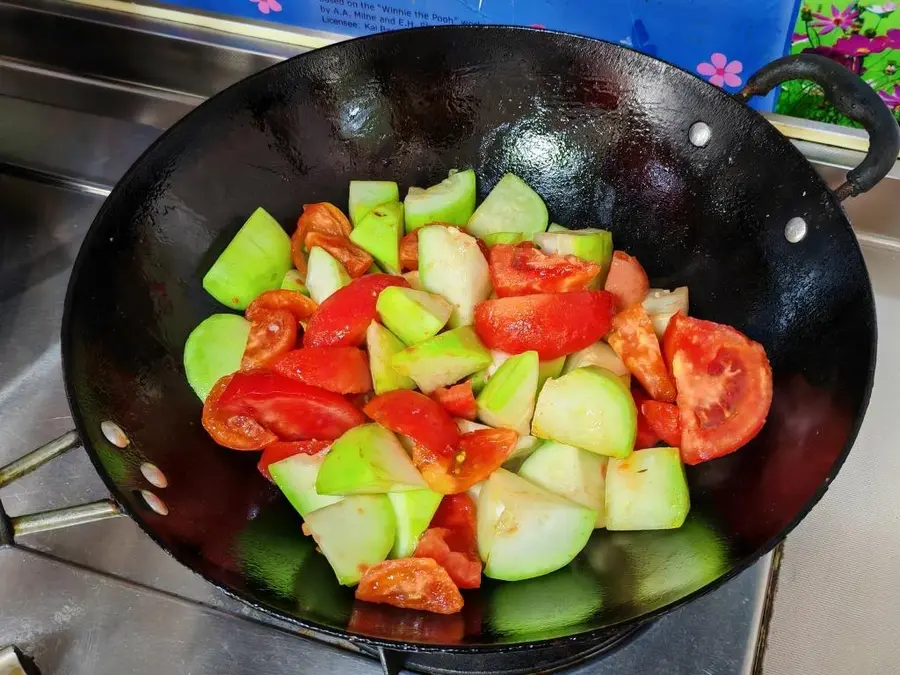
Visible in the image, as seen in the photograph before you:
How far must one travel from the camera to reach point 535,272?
118cm

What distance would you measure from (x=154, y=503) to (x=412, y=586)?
355 mm

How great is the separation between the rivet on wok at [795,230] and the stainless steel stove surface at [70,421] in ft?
1.22

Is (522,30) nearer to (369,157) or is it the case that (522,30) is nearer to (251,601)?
(369,157)

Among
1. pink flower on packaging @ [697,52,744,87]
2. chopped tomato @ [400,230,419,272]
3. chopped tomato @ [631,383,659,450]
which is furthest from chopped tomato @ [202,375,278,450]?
pink flower on packaging @ [697,52,744,87]

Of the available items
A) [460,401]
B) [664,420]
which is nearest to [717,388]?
[664,420]

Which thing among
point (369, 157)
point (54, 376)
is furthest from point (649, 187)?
point (54, 376)

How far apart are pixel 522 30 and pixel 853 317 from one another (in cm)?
70

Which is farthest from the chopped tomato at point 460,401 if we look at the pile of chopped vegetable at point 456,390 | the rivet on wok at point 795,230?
the rivet on wok at point 795,230

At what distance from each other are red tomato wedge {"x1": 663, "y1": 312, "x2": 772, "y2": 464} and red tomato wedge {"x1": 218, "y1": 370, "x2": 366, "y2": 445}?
489 millimetres

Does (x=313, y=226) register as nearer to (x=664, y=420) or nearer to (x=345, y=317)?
(x=345, y=317)

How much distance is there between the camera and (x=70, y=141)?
1.80m

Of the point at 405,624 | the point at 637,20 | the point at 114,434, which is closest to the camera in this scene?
the point at 405,624

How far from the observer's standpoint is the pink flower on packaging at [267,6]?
61.5 inches

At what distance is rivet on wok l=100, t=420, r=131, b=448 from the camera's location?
1012 millimetres
